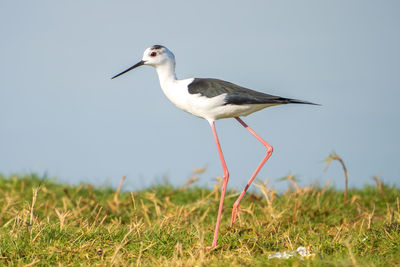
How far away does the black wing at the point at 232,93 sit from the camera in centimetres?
488

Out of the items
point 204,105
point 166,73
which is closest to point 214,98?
point 204,105

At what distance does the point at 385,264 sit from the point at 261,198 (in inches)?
153

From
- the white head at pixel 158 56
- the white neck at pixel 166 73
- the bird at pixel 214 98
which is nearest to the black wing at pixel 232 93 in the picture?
the bird at pixel 214 98

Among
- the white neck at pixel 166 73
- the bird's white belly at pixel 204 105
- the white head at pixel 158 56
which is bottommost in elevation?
the bird's white belly at pixel 204 105

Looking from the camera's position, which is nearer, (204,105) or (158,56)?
(204,105)

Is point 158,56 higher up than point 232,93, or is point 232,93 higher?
point 158,56

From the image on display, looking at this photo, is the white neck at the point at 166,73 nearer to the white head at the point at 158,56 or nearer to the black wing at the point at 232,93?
the white head at the point at 158,56

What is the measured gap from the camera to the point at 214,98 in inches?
191

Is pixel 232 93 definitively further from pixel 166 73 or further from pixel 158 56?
pixel 158 56

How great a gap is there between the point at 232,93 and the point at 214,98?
0.20 metres

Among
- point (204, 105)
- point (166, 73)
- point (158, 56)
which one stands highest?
point (158, 56)

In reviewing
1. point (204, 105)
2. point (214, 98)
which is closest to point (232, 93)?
point (214, 98)

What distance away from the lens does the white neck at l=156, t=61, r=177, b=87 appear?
531 cm

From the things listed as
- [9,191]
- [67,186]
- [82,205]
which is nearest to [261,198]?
[82,205]
